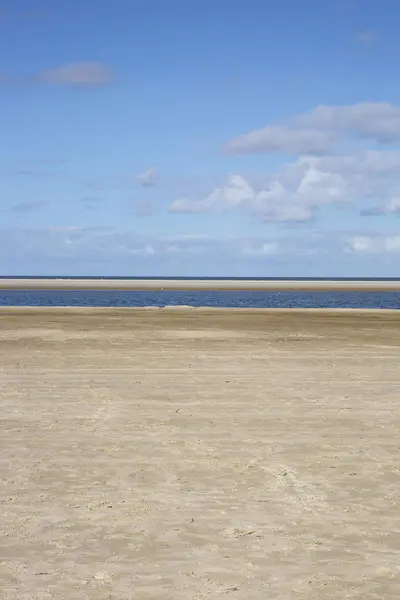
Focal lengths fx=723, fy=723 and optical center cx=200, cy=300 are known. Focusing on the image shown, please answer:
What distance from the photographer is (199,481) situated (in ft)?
Result: 26.7

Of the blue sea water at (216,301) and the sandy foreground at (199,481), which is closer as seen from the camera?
the sandy foreground at (199,481)

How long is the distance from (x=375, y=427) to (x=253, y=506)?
177 inches

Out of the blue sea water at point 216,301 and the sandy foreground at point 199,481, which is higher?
the blue sea water at point 216,301

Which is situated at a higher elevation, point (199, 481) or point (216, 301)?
point (216, 301)

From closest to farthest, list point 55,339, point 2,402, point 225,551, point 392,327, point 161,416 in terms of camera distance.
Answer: point 225,551, point 161,416, point 2,402, point 55,339, point 392,327

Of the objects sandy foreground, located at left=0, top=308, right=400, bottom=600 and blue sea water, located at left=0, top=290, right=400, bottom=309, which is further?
blue sea water, located at left=0, top=290, right=400, bottom=309

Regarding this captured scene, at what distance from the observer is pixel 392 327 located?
108ft

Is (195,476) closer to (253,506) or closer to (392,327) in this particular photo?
(253,506)

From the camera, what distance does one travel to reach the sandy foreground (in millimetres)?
5562

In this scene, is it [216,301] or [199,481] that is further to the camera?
[216,301]

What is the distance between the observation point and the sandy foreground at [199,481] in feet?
18.2

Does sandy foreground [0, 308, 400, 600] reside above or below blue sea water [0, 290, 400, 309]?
below

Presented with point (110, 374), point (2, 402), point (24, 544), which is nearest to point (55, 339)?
point (110, 374)

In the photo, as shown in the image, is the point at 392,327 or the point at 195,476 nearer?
the point at 195,476
